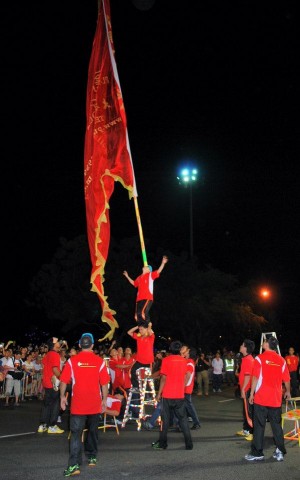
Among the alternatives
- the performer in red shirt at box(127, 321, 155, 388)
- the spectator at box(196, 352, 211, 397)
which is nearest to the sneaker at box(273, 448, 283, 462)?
the performer in red shirt at box(127, 321, 155, 388)

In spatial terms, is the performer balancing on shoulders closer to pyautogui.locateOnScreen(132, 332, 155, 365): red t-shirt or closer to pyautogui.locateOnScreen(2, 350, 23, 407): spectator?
pyautogui.locateOnScreen(132, 332, 155, 365): red t-shirt

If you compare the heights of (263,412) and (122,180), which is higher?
(122,180)

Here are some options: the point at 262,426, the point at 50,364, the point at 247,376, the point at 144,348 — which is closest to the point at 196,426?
the point at 144,348

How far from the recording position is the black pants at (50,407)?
1078 centimetres

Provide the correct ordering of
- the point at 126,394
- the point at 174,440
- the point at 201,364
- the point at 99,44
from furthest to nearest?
the point at 201,364
the point at 99,44
the point at 126,394
the point at 174,440

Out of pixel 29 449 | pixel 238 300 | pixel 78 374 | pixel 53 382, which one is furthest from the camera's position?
pixel 238 300

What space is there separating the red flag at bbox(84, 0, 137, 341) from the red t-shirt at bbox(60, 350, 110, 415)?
5.03 meters

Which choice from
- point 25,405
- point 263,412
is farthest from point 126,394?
point 25,405

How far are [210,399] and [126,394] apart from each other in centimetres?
826

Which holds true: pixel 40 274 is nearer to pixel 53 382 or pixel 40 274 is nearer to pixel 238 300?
pixel 238 300

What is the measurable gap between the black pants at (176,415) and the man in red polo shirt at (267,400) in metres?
1.11

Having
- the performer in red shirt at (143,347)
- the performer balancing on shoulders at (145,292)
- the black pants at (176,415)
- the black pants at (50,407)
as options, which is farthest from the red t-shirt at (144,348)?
the black pants at (176,415)

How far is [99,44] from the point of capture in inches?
560

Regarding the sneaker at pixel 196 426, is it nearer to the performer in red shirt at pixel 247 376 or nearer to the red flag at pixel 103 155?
the performer in red shirt at pixel 247 376
